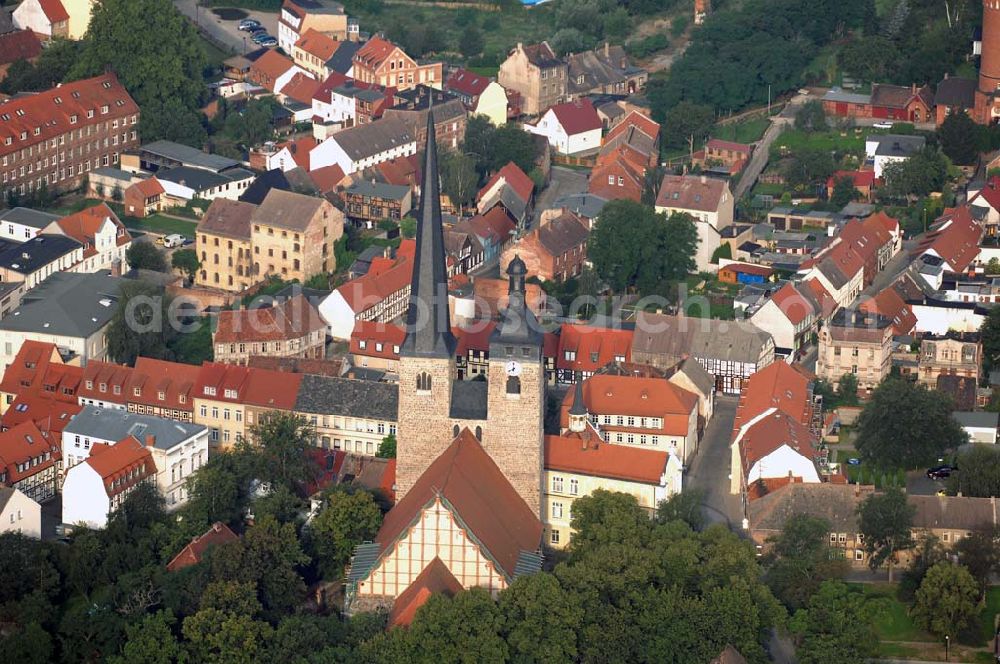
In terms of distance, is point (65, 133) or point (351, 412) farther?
point (65, 133)

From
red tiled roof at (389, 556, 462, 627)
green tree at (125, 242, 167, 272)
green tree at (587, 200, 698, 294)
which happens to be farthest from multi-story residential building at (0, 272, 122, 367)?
red tiled roof at (389, 556, 462, 627)

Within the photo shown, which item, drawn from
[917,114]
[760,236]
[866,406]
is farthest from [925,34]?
[866,406]

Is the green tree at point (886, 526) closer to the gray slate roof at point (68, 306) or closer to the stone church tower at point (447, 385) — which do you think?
the stone church tower at point (447, 385)

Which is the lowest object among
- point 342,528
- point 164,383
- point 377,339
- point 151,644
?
point 151,644

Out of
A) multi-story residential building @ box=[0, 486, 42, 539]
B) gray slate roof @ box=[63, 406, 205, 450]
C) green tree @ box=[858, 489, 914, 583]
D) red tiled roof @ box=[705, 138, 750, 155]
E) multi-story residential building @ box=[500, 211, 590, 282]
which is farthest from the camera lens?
red tiled roof @ box=[705, 138, 750, 155]

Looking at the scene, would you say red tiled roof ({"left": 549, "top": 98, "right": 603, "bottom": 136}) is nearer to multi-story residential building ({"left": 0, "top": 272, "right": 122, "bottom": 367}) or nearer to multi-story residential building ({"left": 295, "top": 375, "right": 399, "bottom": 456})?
multi-story residential building ({"left": 0, "top": 272, "right": 122, "bottom": 367})

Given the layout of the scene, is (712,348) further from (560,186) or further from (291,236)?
(560,186)

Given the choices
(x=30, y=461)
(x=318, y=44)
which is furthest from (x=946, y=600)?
(x=318, y=44)
